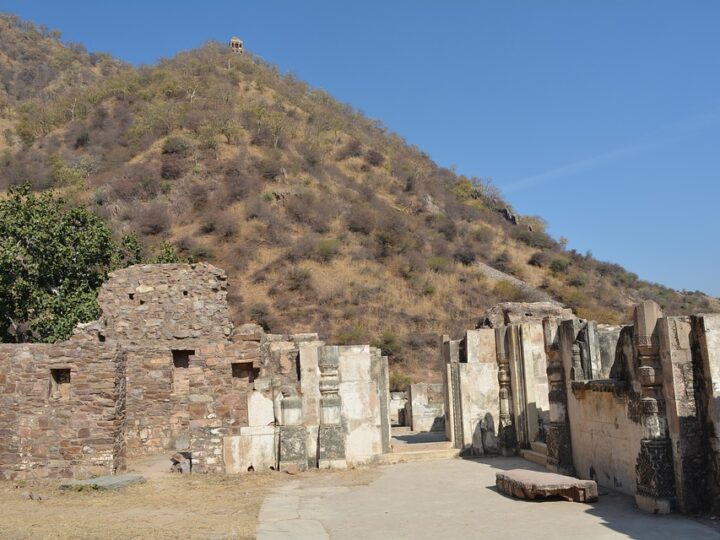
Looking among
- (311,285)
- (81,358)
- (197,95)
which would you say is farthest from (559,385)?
(197,95)

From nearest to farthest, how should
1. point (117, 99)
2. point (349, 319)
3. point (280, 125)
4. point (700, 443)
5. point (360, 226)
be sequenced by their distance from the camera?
point (700, 443)
point (349, 319)
point (360, 226)
point (280, 125)
point (117, 99)

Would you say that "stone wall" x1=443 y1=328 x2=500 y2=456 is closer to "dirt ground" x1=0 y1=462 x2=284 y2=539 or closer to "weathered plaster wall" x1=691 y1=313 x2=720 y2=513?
"dirt ground" x1=0 y1=462 x2=284 y2=539

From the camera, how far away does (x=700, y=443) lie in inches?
247

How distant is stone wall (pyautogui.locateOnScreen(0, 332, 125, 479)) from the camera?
34.9ft

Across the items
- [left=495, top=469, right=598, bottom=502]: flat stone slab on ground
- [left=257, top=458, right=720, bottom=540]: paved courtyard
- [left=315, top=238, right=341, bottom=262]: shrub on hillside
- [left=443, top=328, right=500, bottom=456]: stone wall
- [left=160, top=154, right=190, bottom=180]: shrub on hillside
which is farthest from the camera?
[left=160, top=154, right=190, bottom=180]: shrub on hillside

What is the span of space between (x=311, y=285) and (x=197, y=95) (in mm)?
23597

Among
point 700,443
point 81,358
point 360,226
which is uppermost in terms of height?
point 360,226

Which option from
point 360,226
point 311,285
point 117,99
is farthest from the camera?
point 117,99

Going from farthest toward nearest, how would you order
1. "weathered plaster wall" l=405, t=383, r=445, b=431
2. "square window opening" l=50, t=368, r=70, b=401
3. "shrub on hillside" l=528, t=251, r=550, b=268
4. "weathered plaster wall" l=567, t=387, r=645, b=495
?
"shrub on hillside" l=528, t=251, r=550, b=268, "weathered plaster wall" l=405, t=383, r=445, b=431, "square window opening" l=50, t=368, r=70, b=401, "weathered plaster wall" l=567, t=387, r=645, b=495

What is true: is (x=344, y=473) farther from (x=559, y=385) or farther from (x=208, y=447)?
(x=559, y=385)

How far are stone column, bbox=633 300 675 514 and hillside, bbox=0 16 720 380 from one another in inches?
801

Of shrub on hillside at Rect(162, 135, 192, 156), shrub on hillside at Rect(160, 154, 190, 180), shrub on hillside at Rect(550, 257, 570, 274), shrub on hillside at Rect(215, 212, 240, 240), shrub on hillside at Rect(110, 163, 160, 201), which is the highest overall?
shrub on hillside at Rect(162, 135, 192, 156)

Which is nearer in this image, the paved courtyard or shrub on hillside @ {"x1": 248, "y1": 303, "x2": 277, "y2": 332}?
the paved courtyard

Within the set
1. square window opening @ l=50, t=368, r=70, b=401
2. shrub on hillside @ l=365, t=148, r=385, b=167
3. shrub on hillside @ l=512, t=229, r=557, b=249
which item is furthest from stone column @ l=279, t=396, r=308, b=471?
shrub on hillside @ l=365, t=148, r=385, b=167
